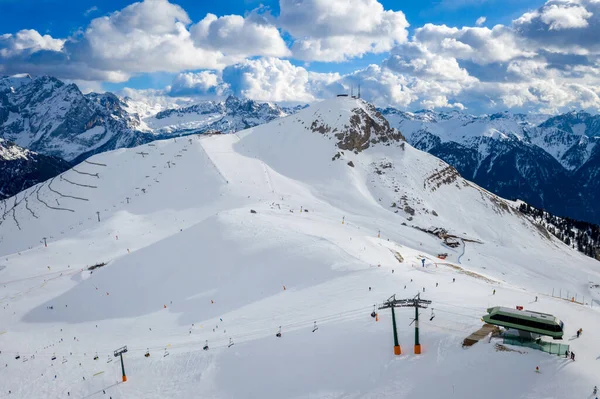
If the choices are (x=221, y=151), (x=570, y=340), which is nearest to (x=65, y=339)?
(x=570, y=340)

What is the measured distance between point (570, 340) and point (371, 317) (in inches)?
566

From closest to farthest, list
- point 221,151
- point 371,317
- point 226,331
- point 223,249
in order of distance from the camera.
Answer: point 371,317 < point 226,331 < point 223,249 < point 221,151

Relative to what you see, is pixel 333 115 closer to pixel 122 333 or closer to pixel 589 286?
pixel 589 286

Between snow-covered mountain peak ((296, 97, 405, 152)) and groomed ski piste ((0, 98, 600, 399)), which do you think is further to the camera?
snow-covered mountain peak ((296, 97, 405, 152))

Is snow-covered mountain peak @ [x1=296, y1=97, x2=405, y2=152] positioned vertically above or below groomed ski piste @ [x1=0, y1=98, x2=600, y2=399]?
above

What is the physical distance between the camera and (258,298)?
48.0 meters

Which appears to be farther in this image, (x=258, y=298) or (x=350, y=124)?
(x=350, y=124)

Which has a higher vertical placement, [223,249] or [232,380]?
[223,249]

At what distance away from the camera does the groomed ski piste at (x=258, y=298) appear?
27.7 meters

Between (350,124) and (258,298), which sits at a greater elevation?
(350,124)

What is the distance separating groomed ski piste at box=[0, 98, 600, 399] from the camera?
2773cm

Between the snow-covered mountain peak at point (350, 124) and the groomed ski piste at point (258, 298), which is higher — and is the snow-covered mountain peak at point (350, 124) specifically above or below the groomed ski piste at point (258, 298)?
above

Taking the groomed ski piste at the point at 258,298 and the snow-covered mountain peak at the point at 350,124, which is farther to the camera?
the snow-covered mountain peak at the point at 350,124

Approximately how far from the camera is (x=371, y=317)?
112ft
